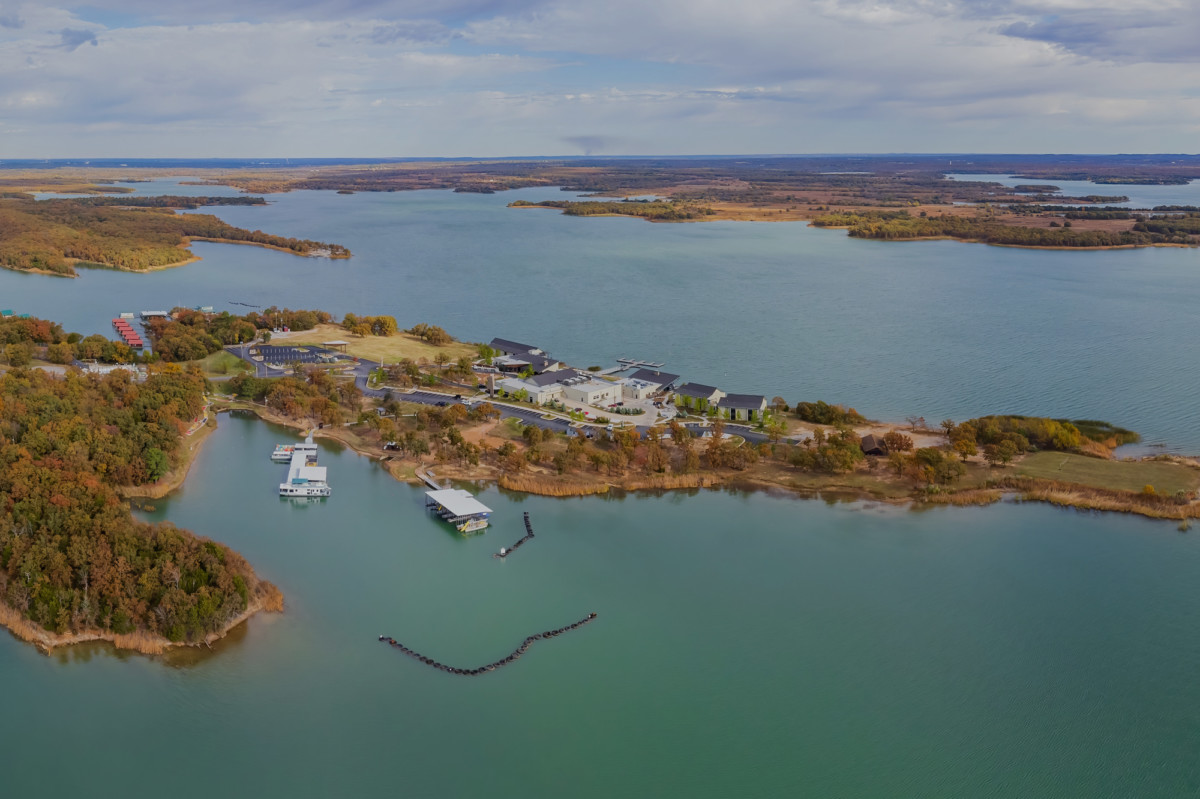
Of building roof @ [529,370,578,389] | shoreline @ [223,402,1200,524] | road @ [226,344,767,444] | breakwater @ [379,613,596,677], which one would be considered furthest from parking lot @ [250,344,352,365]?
breakwater @ [379,613,596,677]

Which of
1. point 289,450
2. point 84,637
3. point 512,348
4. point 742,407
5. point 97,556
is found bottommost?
point 84,637

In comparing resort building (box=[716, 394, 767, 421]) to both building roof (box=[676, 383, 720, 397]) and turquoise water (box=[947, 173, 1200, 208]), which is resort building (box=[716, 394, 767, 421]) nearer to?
building roof (box=[676, 383, 720, 397])

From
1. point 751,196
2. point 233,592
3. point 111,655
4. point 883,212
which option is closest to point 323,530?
point 233,592

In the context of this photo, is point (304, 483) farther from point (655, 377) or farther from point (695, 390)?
point (655, 377)

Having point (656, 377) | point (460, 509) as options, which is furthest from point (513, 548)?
point (656, 377)

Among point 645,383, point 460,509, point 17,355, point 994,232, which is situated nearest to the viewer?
point 460,509

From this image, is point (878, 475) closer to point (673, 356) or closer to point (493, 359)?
point (673, 356)

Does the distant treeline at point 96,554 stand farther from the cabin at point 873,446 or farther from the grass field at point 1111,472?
the grass field at point 1111,472
